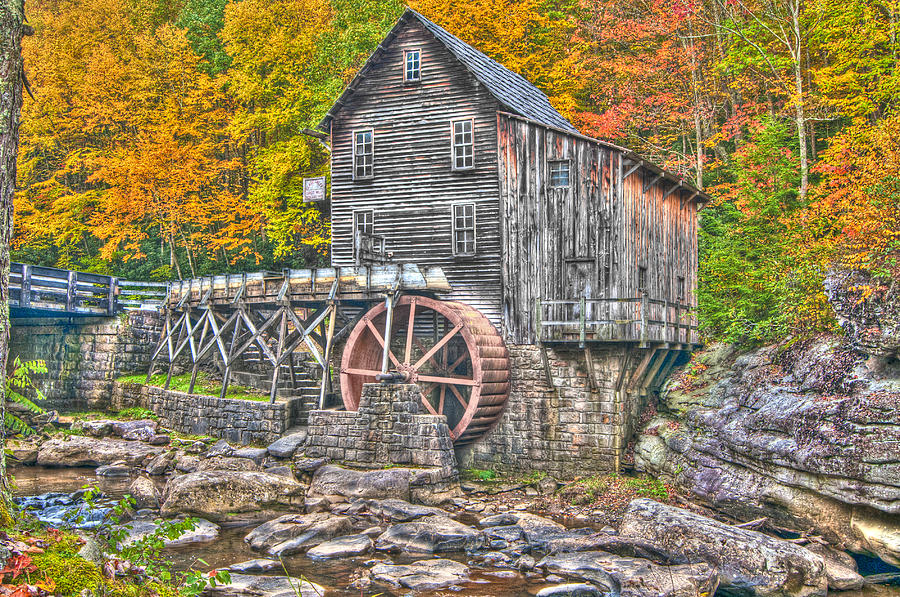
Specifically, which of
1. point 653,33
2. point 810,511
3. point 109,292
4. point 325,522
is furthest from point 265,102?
point 810,511

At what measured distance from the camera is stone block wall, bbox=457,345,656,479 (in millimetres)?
15547

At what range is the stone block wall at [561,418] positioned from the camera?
1555 centimetres

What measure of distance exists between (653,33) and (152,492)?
1829cm

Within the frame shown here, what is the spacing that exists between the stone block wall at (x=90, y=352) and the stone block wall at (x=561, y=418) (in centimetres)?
1190

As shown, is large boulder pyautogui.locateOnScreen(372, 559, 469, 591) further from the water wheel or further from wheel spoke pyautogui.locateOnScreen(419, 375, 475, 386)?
wheel spoke pyautogui.locateOnScreen(419, 375, 475, 386)

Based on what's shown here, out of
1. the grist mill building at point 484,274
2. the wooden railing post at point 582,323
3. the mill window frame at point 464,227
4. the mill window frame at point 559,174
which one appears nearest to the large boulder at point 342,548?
the grist mill building at point 484,274

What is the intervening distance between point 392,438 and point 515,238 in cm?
526

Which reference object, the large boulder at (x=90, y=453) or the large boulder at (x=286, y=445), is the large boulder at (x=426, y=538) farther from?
the large boulder at (x=90, y=453)

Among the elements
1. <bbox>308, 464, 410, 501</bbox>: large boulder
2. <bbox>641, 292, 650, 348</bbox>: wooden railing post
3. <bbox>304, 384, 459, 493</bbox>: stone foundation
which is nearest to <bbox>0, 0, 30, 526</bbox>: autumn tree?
<bbox>308, 464, 410, 501</bbox>: large boulder

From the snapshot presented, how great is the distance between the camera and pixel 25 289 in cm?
2142

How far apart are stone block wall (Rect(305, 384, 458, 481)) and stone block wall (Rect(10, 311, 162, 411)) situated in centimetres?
999

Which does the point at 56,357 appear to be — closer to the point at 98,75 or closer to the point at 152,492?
the point at 98,75

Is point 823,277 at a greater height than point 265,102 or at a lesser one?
lesser

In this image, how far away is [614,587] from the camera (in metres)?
9.73
